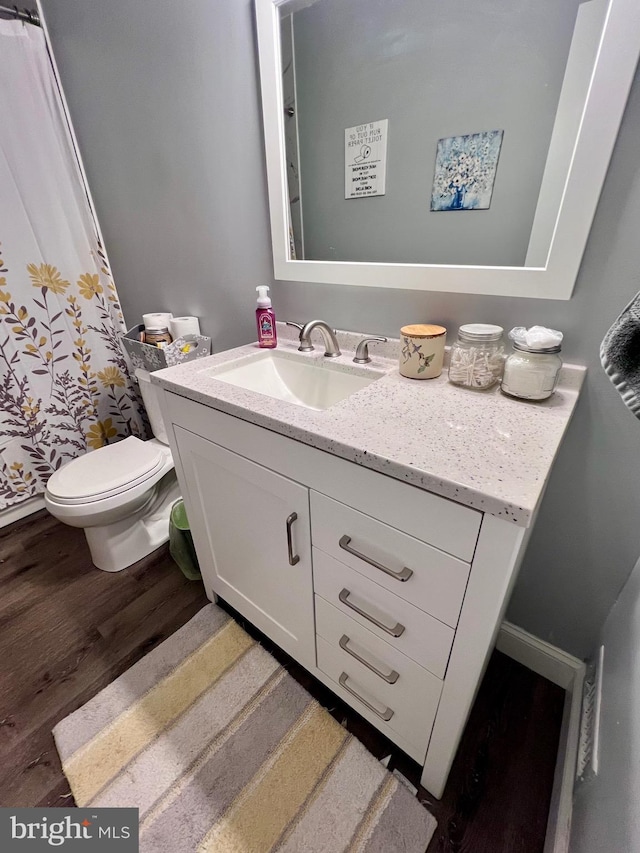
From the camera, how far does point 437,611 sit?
626 millimetres

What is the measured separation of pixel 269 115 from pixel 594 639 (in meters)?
1.69

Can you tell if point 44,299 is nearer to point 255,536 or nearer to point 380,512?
point 255,536

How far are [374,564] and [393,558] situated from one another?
0.13 feet

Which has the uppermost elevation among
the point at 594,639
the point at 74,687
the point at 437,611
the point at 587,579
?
the point at 437,611

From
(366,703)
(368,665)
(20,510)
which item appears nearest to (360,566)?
(368,665)

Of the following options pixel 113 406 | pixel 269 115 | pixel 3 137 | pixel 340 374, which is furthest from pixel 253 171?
pixel 113 406

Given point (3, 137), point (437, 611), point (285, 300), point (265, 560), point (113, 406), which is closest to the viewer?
point (437, 611)

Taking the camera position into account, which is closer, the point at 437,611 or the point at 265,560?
the point at 437,611

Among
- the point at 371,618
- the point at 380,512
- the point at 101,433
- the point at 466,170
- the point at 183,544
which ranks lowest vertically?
the point at 183,544

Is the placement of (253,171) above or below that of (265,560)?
above

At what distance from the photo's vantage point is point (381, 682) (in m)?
0.82

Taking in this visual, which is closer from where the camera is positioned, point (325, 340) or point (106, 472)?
point (325, 340)

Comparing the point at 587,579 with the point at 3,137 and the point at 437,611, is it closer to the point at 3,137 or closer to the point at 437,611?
the point at 437,611

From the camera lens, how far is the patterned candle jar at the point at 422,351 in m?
0.83
